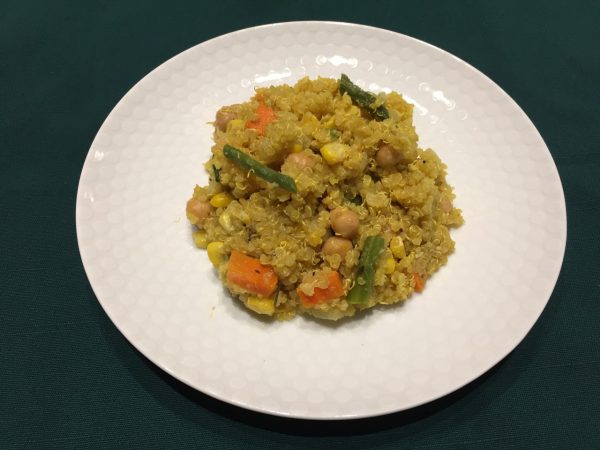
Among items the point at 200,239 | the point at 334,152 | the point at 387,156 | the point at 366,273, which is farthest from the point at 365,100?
the point at 200,239

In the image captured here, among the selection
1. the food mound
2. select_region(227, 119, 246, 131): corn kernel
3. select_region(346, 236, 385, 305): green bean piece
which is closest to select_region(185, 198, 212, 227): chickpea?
the food mound

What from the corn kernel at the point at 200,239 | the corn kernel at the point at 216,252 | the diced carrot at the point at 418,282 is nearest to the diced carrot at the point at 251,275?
the corn kernel at the point at 216,252

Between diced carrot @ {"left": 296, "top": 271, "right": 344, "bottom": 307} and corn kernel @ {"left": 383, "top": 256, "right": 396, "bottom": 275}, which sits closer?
diced carrot @ {"left": 296, "top": 271, "right": 344, "bottom": 307}

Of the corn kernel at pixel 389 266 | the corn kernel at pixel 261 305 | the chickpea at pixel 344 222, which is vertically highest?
the chickpea at pixel 344 222

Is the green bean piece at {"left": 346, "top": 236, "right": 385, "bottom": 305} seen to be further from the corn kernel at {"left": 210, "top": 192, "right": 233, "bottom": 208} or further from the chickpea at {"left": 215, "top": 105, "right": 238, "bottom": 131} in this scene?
the chickpea at {"left": 215, "top": 105, "right": 238, "bottom": 131}

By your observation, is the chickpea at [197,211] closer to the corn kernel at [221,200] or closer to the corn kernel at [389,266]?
the corn kernel at [221,200]

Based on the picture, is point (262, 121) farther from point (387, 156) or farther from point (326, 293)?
point (326, 293)

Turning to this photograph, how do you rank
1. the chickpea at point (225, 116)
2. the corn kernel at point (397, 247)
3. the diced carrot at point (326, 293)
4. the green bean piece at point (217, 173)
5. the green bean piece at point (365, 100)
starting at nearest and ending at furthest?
1. the diced carrot at point (326, 293)
2. the corn kernel at point (397, 247)
3. the green bean piece at point (217, 173)
4. the green bean piece at point (365, 100)
5. the chickpea at point (225, 116)
